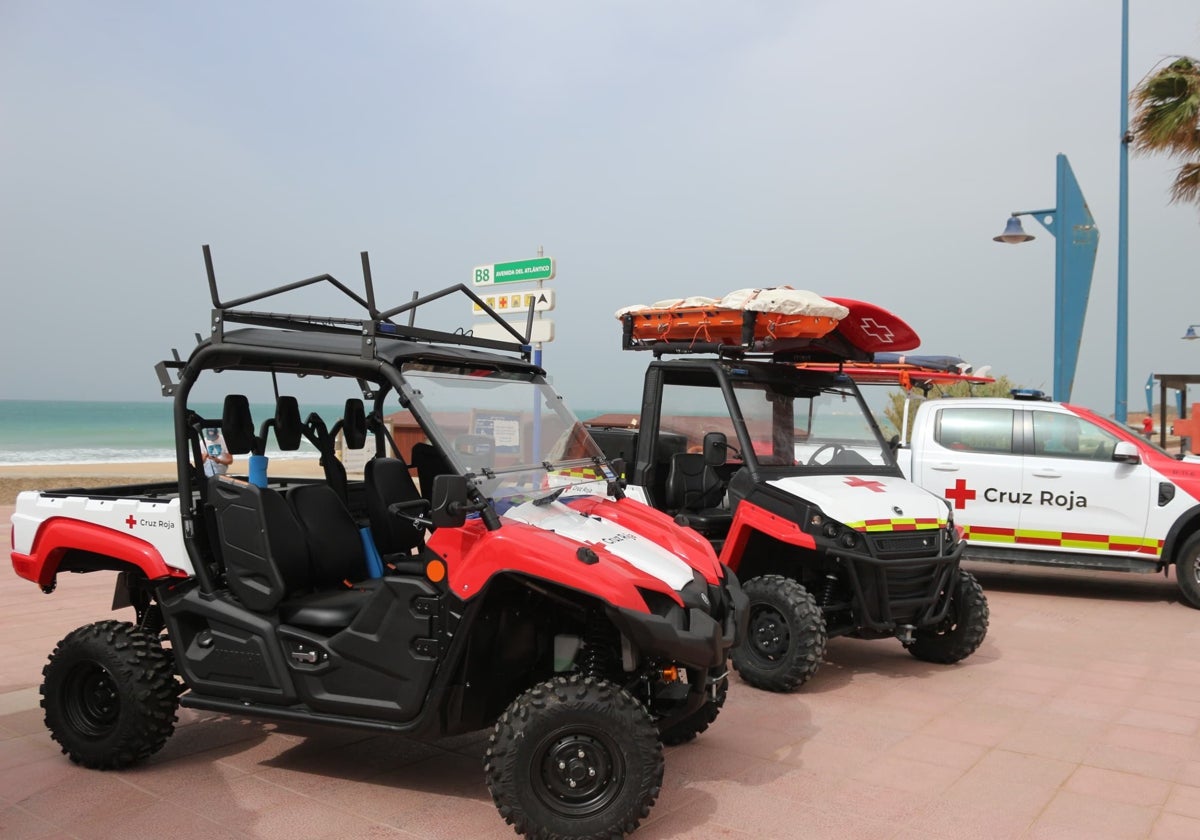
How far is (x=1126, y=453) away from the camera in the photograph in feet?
31.1

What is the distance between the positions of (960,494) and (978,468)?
307mm

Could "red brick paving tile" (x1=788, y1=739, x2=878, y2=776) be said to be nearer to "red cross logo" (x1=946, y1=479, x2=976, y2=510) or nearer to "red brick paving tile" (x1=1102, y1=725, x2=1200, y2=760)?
"red brick paving tile" (x1=1102, y1=725, x2=1200, y2=760)

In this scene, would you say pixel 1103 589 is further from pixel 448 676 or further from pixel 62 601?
pixel 62 601

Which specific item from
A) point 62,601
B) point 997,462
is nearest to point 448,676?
point 62,601

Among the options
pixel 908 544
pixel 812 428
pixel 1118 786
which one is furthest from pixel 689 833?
pixel 812 428

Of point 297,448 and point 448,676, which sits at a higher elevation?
point 297,448

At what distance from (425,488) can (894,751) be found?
8.96 feet

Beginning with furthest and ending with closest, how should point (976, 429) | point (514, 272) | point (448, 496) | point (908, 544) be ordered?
1. point (514, 272)
2. point (976, 429)
3. point (908, 544)
4. point (448, 496)

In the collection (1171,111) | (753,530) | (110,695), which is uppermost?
(1171,111)

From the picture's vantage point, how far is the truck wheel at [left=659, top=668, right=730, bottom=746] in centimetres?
502

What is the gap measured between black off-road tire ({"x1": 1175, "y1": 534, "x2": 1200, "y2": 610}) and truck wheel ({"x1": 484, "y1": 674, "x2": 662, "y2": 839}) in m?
7.38

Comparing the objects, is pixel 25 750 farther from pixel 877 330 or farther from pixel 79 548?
pixel 877 330

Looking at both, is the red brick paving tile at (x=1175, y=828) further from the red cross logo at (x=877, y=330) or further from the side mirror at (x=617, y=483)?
the red cross logo at (x=877, y=330)

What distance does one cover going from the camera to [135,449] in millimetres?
52406
